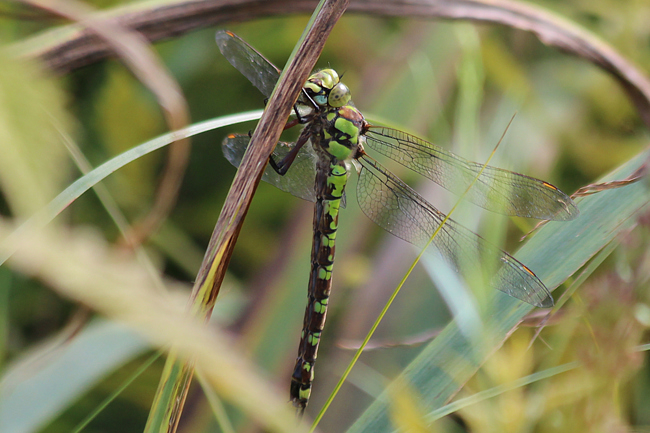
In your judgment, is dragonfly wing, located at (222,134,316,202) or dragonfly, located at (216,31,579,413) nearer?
dragonfly, located at (216,31,579,413)

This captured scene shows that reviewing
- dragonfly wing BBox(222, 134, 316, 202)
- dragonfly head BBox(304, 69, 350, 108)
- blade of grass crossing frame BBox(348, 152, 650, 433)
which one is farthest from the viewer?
dragonfly wing BBox(222, 134, 316, 202)

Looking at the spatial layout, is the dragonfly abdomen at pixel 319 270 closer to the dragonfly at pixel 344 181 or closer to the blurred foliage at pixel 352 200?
the dragonfly at pixel 344 181

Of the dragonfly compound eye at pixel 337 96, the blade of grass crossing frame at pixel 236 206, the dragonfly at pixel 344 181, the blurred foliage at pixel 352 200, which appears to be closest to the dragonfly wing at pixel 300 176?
the dragonfly at pixel 344 181

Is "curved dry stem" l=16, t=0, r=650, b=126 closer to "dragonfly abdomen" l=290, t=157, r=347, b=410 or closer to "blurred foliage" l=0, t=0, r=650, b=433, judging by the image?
"blurred foliage" l=0, t=0, r=650, b=433

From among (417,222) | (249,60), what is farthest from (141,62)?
(417,222)

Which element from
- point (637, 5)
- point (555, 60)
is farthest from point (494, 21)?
point (555, 60)

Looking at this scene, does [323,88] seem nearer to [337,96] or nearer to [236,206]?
[337,96]

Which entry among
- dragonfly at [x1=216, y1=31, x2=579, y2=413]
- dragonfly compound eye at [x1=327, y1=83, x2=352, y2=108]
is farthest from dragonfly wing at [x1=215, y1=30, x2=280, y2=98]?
dragonfly compound eye at [x1=327, y1=83, x2=352, y2=108]
